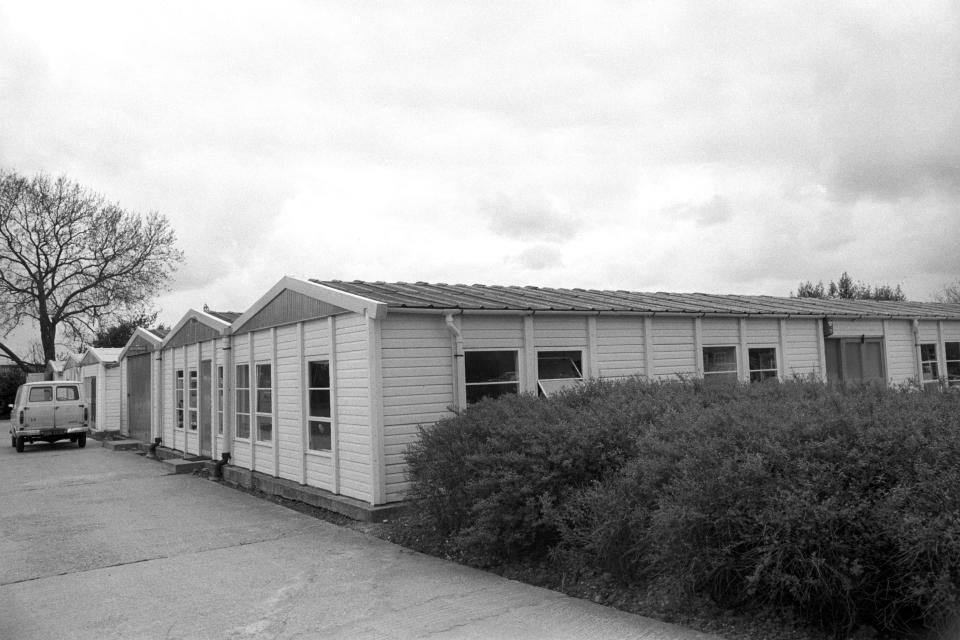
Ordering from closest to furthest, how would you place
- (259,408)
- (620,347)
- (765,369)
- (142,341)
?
(620,347), (259,408), (765,369), (142,341)

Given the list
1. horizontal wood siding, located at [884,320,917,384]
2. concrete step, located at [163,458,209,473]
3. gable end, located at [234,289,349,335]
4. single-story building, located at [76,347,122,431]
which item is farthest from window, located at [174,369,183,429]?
horizontal wood siding, located at [884,320,917,384]

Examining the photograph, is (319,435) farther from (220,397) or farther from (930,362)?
(930,362)

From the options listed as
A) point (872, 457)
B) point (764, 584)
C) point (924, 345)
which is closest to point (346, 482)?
point (764, 584)

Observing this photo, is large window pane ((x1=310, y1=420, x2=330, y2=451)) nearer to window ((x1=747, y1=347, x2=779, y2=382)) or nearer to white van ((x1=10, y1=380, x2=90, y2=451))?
window ((x1=747, y1=347, x2=779, y2=382))

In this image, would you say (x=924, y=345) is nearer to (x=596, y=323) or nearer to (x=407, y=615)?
(x=596, y=323)

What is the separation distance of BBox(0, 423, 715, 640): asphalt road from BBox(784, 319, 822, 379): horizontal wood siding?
33.2ft

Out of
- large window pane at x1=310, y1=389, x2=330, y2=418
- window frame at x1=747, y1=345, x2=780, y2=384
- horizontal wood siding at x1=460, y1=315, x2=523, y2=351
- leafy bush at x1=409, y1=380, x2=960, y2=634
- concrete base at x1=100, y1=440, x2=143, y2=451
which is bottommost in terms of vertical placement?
concrete base at x1=100, y1=440, x2=143, y2=451

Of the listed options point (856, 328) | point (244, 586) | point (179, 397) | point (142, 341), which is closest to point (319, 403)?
point (244, 586)

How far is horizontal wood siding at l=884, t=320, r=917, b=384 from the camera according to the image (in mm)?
17234

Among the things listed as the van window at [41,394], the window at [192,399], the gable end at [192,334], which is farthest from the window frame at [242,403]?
the van window at [41,394]

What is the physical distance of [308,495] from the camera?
36.9 ft

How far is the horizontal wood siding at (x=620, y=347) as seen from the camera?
41.3 feet

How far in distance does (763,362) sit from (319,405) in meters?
8.77

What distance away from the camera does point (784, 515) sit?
4859mm
